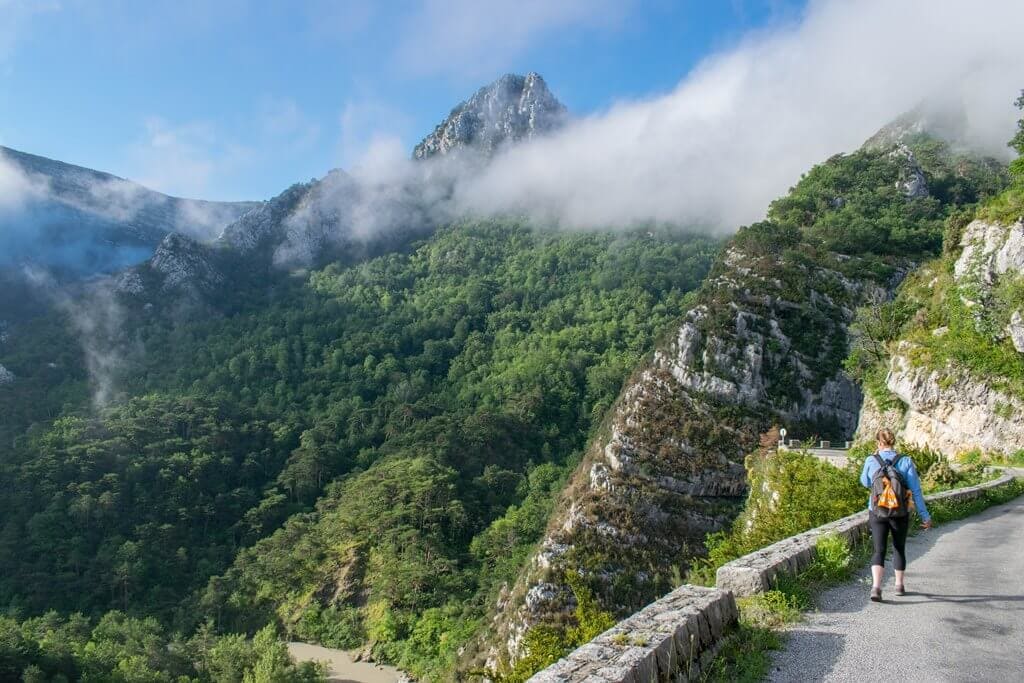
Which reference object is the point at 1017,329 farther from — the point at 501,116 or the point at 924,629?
the point at 501,116

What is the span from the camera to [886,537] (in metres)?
7.24

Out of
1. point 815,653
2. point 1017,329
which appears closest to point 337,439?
point 1017,329

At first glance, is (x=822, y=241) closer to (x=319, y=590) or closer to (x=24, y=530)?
(x=319, y=590)

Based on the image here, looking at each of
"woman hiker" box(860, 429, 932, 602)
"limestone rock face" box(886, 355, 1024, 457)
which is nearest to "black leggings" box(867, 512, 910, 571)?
"woman hiker" box(860, 429, 932, 602)

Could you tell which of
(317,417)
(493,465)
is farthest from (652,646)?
(317,417)

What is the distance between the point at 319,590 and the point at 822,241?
60293mm

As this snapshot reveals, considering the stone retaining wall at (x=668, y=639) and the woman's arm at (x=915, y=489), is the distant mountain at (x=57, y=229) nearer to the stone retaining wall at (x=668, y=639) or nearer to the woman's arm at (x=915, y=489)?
the stone retaining wall at (x=668, y=639)

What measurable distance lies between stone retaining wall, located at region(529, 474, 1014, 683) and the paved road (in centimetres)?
56

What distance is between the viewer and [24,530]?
236ft

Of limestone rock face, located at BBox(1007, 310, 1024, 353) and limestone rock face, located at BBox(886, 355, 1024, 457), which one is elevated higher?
limestone rock face, located at BBox(1007, 310, 1024, 353)

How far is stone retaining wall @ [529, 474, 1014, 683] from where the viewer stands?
13.8ft

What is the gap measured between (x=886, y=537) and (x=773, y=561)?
132cm

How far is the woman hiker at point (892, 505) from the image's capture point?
7.19m

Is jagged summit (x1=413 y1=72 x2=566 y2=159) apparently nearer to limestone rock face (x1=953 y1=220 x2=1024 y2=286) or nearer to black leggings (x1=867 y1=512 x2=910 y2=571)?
limestone rock face (x1=953 y1=220 x2=1024 y2=286)
